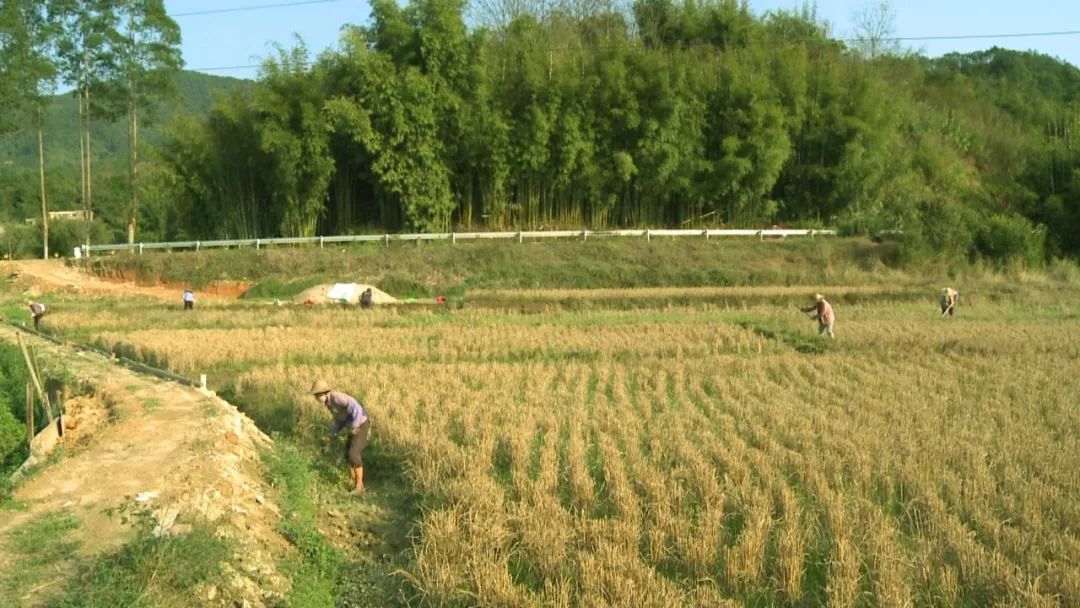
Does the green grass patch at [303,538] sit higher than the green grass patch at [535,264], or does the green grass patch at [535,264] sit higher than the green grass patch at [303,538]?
the green grass patch at [535,264]

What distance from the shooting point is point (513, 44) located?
2836cm

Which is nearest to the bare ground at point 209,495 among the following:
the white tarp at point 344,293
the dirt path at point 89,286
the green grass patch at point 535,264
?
the white tarp at point 344,293

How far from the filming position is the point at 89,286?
1043 inches

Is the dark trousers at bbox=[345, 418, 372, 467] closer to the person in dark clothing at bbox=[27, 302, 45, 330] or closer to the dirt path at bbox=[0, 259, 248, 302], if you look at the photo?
the person in dark clothing at bbox=[27, 302, 45, 330]

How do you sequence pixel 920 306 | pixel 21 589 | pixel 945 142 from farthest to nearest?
pixel 945 142 < pixel 920 306 < pixel 21 589

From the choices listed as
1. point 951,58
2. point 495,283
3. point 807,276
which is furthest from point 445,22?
point 951,58

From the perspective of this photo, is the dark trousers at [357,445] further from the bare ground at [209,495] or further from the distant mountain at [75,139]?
the distant mountain at [75,139]

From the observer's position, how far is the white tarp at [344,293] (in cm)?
2261

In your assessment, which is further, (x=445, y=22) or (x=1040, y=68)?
(x=1040, y=68)

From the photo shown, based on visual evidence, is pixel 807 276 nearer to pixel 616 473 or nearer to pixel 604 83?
pixel 604 83

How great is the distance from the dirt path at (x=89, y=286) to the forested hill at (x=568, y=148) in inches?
151

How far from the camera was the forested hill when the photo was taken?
1045 inches

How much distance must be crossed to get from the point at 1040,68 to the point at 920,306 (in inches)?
2281

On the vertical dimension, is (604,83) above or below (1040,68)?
below
